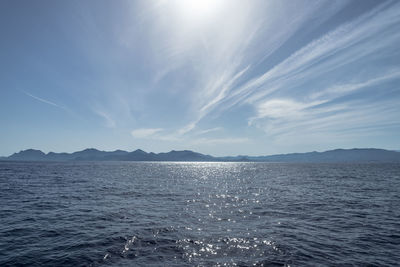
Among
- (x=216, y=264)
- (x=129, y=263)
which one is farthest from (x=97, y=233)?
(x=216, y=264)

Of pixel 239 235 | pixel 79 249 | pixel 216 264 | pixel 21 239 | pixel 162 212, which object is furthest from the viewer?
pixel 162 212

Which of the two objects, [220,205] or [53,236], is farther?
[220,205]

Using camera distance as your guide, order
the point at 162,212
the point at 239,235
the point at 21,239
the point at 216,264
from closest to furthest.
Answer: the point at 216,264 → the point at 21,239 → the point at 239,235 → the point at 162,212

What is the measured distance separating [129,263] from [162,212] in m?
13.2

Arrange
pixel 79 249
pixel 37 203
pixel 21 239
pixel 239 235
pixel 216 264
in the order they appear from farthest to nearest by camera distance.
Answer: pixel 37 203, pixel 239 235, pixel 21 239, pixel 79 249, pixel 216 264

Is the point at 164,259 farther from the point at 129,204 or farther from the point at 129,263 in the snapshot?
the point at 129,204

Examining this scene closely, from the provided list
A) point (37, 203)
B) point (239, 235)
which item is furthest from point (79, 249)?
point (37, 203)

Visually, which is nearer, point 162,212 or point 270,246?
point 270,246

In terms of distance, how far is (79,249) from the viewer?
15.6m

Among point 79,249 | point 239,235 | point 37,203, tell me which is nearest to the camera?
point 79,249

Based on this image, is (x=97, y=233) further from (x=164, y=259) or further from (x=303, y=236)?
(x=303, y=236)

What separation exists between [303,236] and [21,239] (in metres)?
23.9

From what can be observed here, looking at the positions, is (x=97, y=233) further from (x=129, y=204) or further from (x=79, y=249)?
(x=129, y=204)

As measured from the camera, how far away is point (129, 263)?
13406 mm
